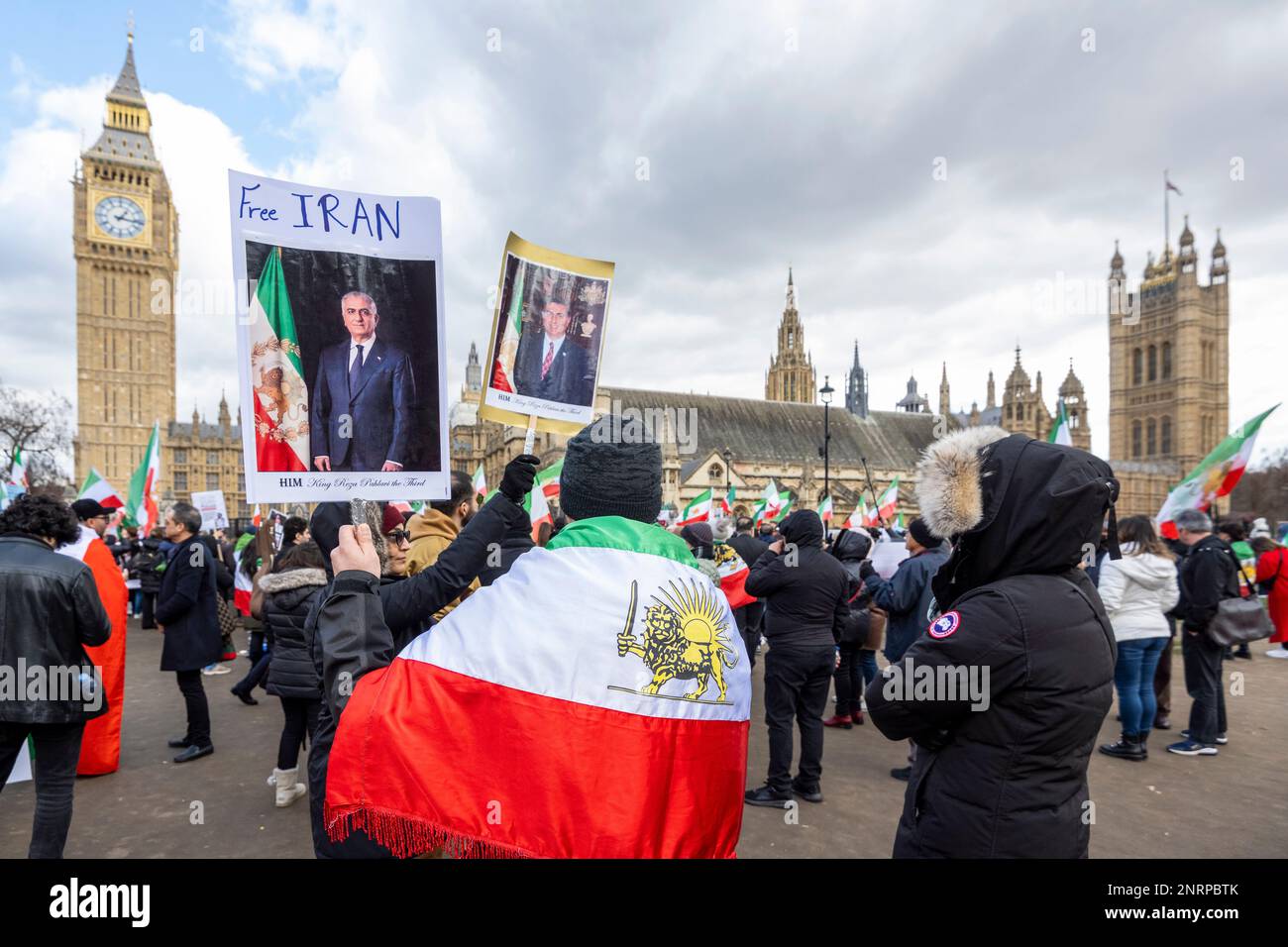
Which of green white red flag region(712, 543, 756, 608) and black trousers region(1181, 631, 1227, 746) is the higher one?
green white red flag region(712, 543, 756, 608)

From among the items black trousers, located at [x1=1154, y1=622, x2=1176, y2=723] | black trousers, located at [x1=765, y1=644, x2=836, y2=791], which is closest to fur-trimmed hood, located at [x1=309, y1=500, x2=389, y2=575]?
black trousers, located at [x1=765, y1=644, x2=836, y2=791]

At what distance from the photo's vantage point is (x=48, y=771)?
13.1 feet

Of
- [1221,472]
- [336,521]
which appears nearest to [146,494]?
[336,521]

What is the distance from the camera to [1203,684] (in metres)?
7.12

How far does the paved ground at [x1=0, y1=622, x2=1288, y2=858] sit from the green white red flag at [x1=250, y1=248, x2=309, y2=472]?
3.40m

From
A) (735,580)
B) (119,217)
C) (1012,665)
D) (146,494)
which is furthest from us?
(119,217)

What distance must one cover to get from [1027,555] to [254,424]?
289 cm

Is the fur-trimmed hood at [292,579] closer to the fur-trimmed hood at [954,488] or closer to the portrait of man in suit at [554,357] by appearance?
the portrait of man in suit at [554,357]

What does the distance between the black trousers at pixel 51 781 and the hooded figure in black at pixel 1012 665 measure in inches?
173

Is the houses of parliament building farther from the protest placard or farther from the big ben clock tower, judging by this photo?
the protest placard

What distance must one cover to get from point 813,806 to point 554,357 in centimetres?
419

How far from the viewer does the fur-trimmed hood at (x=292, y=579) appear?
549 centimetres

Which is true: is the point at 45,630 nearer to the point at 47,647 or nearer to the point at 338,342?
the point at 47,647

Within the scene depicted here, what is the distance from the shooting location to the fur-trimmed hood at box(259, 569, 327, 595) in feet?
18.0
